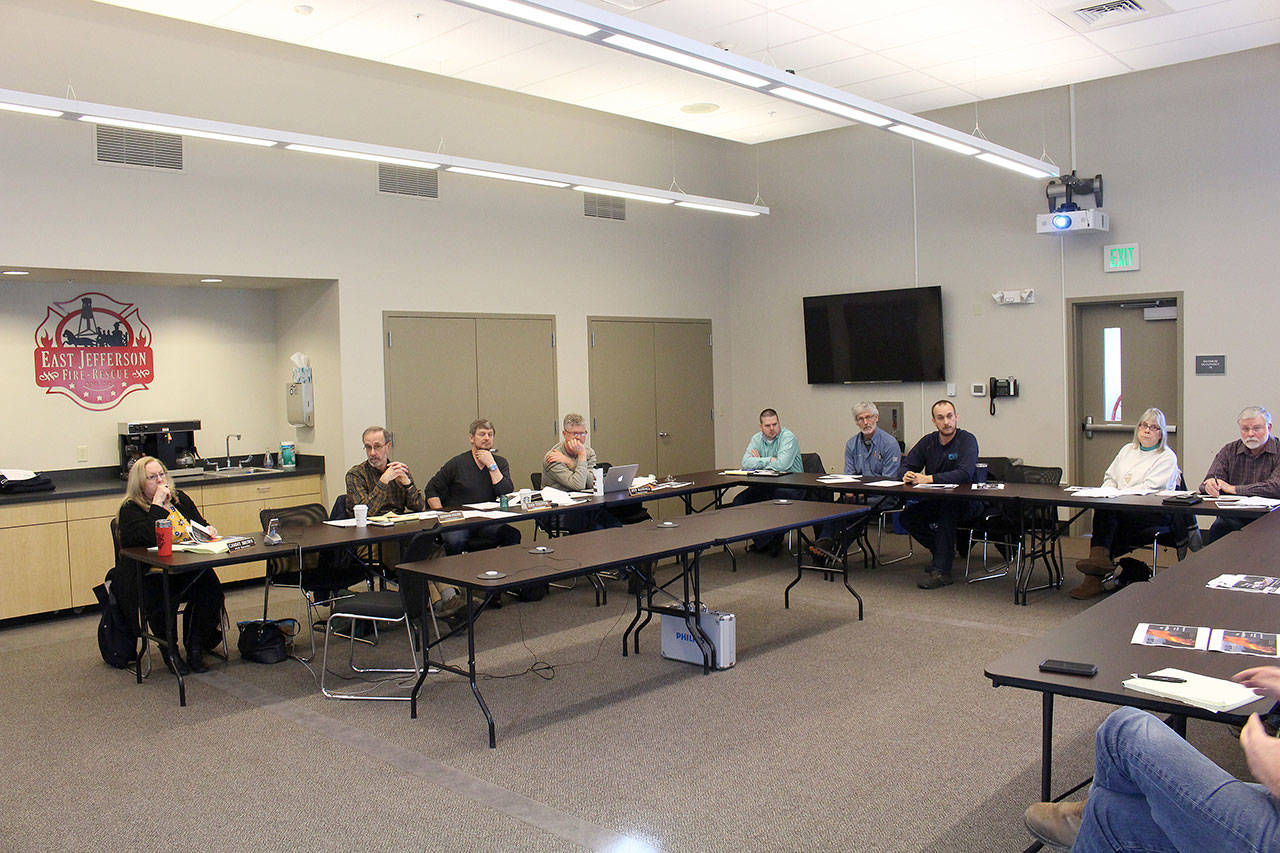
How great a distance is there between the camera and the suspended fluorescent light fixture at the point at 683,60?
4215 mm

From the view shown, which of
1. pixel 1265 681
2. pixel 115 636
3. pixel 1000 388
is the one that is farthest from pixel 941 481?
pixel 115 636

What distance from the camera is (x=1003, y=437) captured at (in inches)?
340

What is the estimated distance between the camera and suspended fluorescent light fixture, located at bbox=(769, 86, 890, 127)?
16.9 ft

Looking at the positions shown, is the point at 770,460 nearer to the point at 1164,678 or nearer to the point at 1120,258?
the point at 1120,258

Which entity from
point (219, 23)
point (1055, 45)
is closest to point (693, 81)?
point (1055, 45)

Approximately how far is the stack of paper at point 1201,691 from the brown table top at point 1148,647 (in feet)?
0.07

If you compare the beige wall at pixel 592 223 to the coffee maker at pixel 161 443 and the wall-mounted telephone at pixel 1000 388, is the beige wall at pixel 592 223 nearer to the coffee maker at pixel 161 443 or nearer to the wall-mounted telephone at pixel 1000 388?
the wall-mounted telephone at pixel 1000 388

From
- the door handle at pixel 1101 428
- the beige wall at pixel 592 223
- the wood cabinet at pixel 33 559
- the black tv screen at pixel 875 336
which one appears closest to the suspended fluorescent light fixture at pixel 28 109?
the beige wall at pixel 592 223

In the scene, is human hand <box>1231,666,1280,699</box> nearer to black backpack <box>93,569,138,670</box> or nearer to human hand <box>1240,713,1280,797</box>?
human hand <box>1240,713,1280,797</box>

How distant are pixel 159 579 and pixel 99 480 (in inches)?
81.5

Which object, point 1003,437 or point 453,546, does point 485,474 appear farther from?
point 1003,437

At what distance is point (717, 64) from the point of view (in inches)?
183

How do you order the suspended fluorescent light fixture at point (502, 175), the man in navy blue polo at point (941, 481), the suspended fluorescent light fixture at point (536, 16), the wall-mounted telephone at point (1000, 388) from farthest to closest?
the wall-mounted telephone at point (1000, 388)
the man in navy blue polo at point (941, 481)
the suspended fluorescent light fixture at point (502, 175)
the suspended fluorescent light fixture at point (536, 16)

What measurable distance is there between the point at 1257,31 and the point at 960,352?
3.20 m
